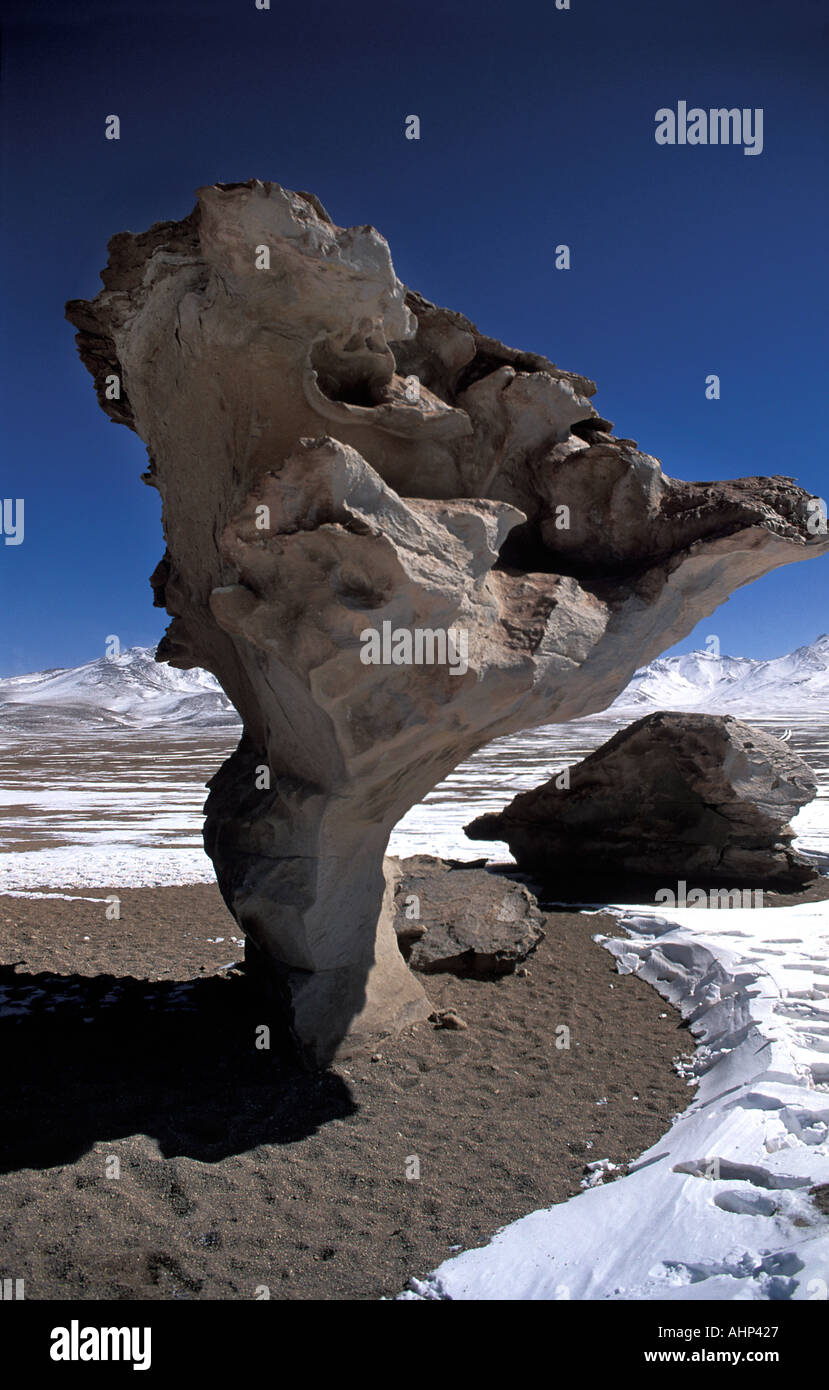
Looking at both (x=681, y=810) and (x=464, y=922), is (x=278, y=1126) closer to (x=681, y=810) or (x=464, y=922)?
(x=464, y=922)

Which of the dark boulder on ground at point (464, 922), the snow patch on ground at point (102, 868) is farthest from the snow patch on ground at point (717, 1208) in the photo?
the snow patch on ground at point (102, 868)

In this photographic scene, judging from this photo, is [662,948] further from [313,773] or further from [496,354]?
[496,354]

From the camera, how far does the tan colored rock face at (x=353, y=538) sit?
489cm

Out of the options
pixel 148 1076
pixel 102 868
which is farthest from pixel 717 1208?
pixel 102 868

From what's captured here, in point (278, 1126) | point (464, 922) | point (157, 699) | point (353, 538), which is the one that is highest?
point (157, 699)

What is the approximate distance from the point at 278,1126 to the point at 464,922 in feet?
12.5

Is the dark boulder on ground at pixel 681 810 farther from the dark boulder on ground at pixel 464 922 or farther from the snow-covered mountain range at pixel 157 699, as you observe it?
the snow-covered mountain range at pixel 157 699

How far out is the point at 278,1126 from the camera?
524 cm

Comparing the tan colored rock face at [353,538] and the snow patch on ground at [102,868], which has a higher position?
the tan colored rock face at [353,538]

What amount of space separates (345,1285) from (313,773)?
3.13 metres

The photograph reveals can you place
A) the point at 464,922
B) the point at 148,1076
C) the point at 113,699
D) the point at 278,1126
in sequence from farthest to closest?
1. the point at 113,699
2. the point at 464,922
3. the point at 148,1076
4. the point at 278,1126

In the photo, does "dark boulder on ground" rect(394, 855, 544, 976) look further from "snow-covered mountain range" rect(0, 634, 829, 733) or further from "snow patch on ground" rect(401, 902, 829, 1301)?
"snow-covered mountain range" rect(0, 634, 829, 733)

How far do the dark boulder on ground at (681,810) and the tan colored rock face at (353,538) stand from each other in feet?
16.0
